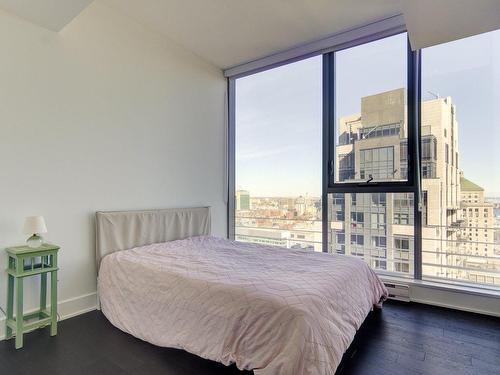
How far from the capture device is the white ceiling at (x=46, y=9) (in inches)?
84.8

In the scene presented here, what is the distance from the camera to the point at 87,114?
107 inches

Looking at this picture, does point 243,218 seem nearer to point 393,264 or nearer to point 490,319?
point 393,264

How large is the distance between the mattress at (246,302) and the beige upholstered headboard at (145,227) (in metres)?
0.17

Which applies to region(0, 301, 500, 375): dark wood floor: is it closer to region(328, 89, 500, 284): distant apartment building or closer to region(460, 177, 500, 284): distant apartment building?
region(460, 177, 500, 284): distant apartment building

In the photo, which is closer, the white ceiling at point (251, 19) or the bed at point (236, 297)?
the bed at point (236, 297)

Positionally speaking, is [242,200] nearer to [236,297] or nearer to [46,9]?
[236,297]

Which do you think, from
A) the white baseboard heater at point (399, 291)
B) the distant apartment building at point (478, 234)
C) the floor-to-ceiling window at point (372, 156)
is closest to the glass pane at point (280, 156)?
the floor-to-ceiling window at point (372, 156)

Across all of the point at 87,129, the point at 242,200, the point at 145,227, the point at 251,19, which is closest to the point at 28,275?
the point at 145,227

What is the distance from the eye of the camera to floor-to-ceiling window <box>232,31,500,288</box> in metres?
2.81

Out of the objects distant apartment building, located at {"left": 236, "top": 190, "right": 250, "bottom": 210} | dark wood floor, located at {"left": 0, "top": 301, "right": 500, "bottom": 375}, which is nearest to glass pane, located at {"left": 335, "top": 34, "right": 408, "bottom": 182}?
distant apartment building, located at {"left": 236, "top": 190, "right": 250, "bottom": 210}

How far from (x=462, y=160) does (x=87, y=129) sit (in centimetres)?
361

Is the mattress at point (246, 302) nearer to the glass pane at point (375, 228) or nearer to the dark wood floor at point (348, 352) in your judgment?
the dark wood floor at point (348, 352)

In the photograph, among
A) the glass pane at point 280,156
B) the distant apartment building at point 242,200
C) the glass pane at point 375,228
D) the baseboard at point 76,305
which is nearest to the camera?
the baseboard at point 76,305

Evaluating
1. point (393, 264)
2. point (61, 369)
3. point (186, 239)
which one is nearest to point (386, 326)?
point (393, 264)
